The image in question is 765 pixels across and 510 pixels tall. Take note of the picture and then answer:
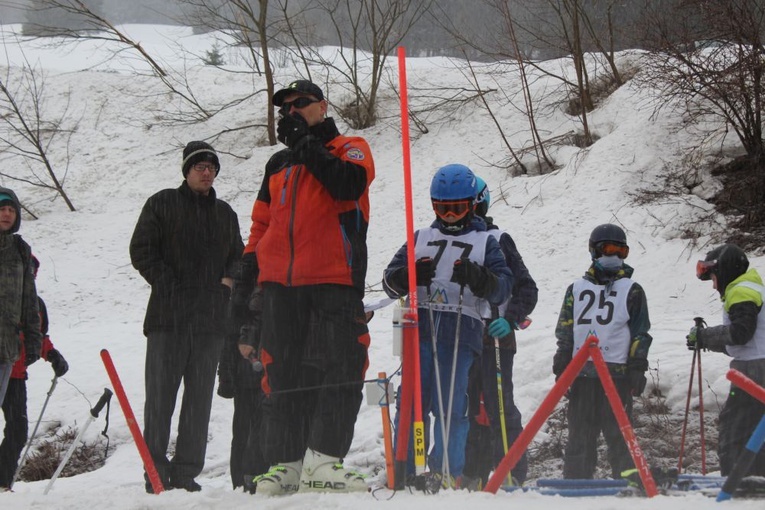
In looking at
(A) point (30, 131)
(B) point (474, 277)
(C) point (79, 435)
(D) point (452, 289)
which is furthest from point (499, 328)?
(A) point (30, 131)

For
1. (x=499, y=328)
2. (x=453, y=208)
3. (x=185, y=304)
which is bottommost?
(x=499, y=328)

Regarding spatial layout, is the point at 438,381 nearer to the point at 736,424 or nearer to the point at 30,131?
the point at 736,424

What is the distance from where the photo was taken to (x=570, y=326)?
548 centimetres

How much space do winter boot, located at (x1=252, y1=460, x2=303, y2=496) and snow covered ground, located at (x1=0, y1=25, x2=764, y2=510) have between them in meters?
0.10

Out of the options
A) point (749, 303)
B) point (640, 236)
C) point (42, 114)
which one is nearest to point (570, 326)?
point (749, 303)

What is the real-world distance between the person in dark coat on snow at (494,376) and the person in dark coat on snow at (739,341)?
3.94ft

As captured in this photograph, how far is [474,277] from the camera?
4.23m

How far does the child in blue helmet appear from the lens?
14.4 feet

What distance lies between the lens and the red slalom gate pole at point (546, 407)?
3.06 metres

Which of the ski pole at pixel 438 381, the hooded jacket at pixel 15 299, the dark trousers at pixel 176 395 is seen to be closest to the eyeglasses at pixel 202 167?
the dark trousers at pixel 176 395

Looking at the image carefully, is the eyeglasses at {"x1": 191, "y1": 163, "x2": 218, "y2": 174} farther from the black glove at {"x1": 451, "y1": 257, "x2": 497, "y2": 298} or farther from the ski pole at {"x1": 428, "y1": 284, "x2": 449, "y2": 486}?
the black glove at {"x1": 451, "y1": 257, "x2": 497, "y2": 298}

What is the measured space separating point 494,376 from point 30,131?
1760 cm

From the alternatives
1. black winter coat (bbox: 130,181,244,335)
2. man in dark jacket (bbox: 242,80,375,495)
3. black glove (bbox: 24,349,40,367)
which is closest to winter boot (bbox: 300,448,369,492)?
man in dark jacket (bbox: 242,80,375,495)

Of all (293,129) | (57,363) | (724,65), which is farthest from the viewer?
(724,65)
